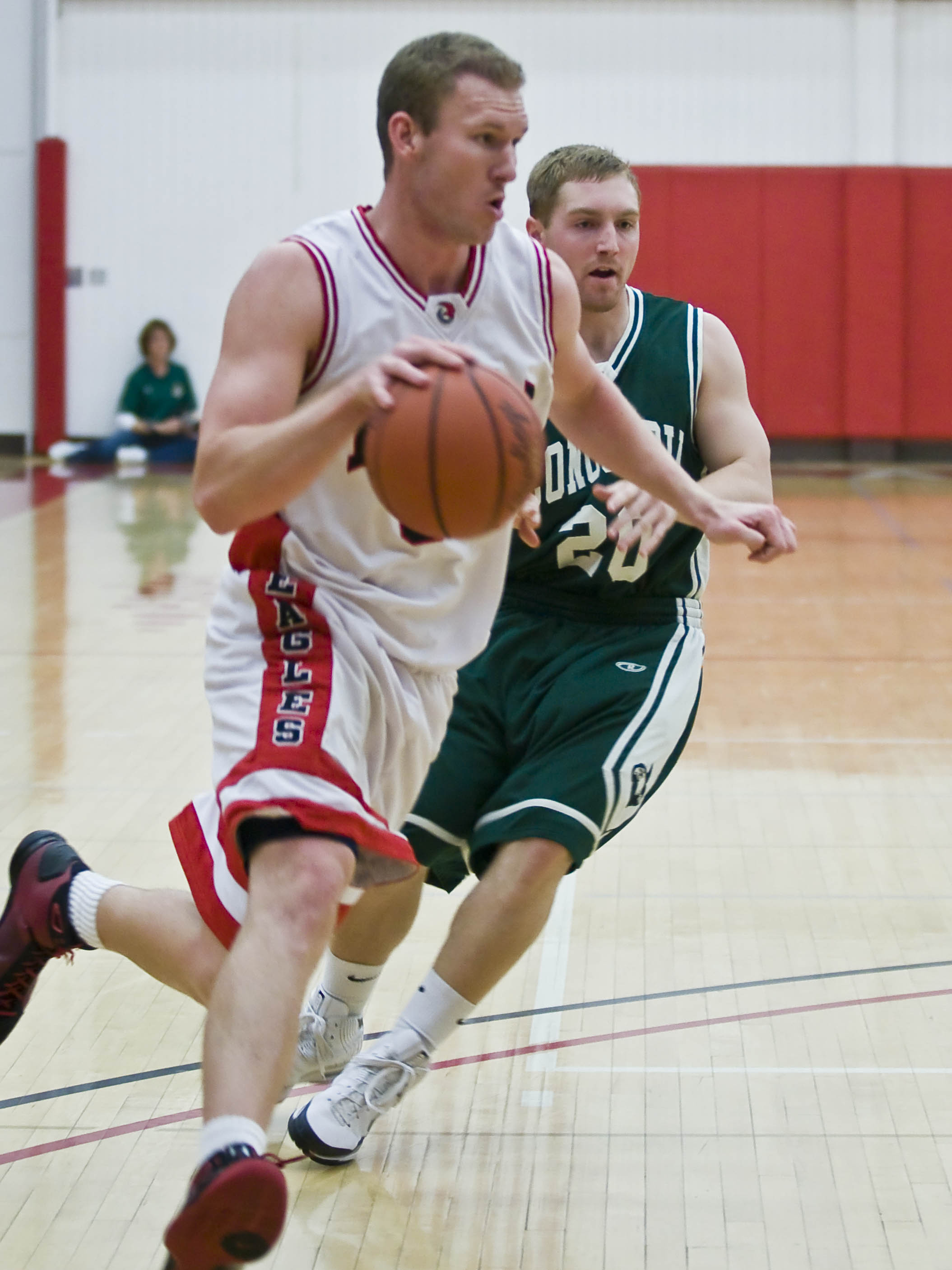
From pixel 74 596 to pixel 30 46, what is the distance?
9421 mm

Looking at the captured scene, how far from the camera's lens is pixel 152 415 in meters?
15.8

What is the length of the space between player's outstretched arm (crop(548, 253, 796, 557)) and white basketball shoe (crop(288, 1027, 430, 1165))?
95 centimetres

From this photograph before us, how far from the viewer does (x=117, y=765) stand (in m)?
5.23

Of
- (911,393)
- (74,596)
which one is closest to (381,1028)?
(74,596)

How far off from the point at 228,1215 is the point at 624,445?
1.38 m

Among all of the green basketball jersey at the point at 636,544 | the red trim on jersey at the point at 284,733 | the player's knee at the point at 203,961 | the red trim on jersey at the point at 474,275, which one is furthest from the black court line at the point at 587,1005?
the red trim on jersey at the point at 474,275

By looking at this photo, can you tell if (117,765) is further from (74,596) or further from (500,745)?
(74,596)

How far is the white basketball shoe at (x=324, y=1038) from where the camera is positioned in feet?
9.82

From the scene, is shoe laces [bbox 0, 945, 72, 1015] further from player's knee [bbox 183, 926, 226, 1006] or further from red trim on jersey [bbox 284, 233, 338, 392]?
red trim on jersey [bbox 284, 233, 338, 392]

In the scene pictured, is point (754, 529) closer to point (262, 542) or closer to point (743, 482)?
point (743, 482)

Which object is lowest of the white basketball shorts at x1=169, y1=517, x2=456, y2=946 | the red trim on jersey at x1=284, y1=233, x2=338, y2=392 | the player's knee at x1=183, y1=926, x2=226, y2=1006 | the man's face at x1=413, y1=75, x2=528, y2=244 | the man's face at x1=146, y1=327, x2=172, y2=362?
the player's knee at x1=183, y1=926, x2=226, y2=1006

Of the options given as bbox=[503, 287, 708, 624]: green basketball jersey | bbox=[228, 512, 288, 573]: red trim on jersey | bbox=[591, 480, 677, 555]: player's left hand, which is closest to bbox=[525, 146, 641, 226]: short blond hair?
bbox=[503, 287, 708, 624]: green basketball jersey

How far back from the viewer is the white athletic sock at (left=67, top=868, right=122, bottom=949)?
2.69 m

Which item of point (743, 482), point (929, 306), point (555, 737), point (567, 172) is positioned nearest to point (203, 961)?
point (555, 737)
